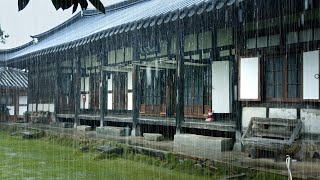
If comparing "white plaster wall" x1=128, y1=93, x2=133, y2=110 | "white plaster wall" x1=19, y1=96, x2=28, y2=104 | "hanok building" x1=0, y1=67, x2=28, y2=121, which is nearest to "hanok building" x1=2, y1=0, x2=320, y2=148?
"white plaster wall" x1=128, y1=93, x2=133, y2=110

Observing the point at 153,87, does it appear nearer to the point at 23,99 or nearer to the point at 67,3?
the point at 67,3

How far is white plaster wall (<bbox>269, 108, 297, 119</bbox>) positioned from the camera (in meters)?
9.34

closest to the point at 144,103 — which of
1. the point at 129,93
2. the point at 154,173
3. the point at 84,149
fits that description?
the point at 129,93

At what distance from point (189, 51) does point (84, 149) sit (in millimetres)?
5084

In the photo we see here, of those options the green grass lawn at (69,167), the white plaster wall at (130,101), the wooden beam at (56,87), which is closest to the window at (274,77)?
the green grass lawn at (69,167)

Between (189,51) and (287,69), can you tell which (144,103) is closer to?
(189,51)

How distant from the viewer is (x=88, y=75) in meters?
20.3

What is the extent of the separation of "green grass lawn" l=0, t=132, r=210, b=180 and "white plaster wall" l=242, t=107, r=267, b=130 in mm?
2403

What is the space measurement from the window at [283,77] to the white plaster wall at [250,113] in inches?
16.1

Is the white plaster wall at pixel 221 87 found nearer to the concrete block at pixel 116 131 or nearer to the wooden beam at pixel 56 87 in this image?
the concrete block at pixel 116 131

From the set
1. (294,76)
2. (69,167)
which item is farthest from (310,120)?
(69,167)

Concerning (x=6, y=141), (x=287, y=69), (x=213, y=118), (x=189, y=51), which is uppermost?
(x=189, y=51)

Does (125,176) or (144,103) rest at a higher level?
(144,103)

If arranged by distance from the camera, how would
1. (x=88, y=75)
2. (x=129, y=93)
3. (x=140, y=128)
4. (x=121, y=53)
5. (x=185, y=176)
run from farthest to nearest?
(x=88, y=75), (x=129, y=93), (x=121, y=53), (x=140, y=128), (x=185, y=176)
